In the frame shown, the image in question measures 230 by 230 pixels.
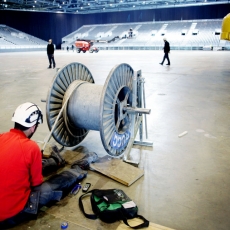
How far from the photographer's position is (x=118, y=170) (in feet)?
10.9

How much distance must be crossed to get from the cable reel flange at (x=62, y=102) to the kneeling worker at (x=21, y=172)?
1.17m

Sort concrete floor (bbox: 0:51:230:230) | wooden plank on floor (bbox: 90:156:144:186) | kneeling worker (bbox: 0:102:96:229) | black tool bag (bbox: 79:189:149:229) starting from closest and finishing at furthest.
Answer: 1. kneeling worker (bbox: 0:102:96:229)
2. black tool bag (bbox: 79:189:149:229)
3. concrete floor (bbox: 0:51:230:230)
4. wooden plank on floor (bbox: 90:156:144:186)

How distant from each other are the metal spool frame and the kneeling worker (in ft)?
3.35

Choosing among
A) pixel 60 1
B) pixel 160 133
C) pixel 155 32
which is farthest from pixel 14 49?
pixel 160 133

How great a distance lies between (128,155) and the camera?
391cm

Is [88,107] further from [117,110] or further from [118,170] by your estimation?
[118,170]

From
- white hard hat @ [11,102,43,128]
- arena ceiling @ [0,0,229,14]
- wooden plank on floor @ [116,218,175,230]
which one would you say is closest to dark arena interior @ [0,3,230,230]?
wooden plank on floor @ [116,218,175,230]

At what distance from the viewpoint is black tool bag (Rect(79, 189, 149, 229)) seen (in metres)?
2.38

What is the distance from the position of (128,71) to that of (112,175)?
164cm

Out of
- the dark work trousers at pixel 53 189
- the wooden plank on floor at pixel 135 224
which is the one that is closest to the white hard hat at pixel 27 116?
the dark work trousers at pixel 53 189

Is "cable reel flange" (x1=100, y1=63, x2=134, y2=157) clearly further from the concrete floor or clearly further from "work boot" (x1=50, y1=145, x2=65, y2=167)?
"work boot" (x1=50, y1=145, x2=65, y2=167)

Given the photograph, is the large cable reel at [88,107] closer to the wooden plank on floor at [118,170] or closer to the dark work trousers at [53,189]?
the wooden plank on floor at [118,170]

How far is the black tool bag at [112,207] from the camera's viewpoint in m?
2.38

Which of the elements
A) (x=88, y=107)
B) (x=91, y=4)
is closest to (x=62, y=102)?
(x=88, y=107)
